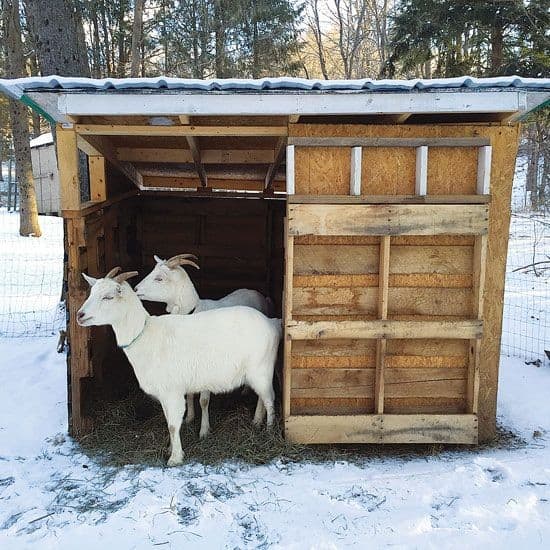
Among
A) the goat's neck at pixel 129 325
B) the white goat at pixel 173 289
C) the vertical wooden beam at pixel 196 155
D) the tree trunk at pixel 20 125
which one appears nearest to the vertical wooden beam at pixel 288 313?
the white goat at pixel 173 289

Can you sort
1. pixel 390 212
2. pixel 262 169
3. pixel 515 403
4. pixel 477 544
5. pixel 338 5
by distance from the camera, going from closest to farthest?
pixel 477 544
pixel 390 212
pixel 515 403
pixel 262 169
pixel 338 5

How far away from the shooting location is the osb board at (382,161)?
4383 millimetres

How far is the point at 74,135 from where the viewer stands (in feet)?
14.9

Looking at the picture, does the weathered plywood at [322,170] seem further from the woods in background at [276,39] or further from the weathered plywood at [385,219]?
the woods in background at [276,39]

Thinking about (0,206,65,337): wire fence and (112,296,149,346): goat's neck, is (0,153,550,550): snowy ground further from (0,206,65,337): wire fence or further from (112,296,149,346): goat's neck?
(0,206,65,337): wire fence

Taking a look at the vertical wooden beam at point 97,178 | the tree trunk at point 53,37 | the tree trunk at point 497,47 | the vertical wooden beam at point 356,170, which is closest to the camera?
the vertical wooden beam at point 356,170

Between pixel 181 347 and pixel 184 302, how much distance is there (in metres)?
1.02

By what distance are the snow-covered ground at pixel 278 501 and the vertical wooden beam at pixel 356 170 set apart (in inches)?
90.0

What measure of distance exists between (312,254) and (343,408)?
1.42m

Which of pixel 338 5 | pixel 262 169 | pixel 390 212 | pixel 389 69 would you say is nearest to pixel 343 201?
pixel 390 212

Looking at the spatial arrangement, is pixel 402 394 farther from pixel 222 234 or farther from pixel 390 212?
pixel 222 234

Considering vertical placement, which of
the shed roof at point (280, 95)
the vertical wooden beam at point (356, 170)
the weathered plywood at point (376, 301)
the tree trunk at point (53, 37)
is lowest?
the weathered plywood at point (376, 301)

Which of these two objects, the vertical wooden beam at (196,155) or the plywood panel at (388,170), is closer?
the plywood panel at (388,170)

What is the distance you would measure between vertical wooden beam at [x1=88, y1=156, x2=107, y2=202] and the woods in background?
2.84 m
